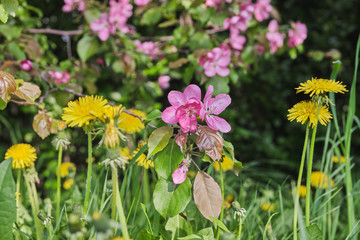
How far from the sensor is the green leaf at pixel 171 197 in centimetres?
68

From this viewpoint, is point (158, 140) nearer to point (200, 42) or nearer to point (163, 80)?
point (200, 42)

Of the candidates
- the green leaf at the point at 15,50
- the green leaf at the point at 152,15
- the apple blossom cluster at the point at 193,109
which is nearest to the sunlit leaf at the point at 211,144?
the apple blossom cluster at the point at 193,109

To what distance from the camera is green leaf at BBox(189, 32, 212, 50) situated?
1608mm

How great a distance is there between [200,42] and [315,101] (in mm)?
988

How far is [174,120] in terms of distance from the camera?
0.70m

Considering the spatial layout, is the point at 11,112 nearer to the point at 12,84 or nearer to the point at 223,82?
the point at 223,82

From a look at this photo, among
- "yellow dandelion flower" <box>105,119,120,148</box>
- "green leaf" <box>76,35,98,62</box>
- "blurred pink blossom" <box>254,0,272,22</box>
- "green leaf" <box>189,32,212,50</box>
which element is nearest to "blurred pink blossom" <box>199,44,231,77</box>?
"green leaf" <box>189,32,212,50</box>

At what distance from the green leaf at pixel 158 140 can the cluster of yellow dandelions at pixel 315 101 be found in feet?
0.72

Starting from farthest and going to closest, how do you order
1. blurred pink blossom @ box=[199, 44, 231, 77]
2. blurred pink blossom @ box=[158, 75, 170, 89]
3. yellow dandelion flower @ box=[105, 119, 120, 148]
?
1. blurred pink blossom @ box=[158, 75, 170, 89]
2. blurred pink blossom @ box=[199, 44, 231, 77]
3. yellow dandelion flower @ box=[105, 119, 120, 148]

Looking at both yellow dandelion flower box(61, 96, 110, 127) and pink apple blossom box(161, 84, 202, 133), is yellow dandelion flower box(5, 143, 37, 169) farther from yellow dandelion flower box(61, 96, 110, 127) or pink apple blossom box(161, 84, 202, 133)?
pink apple blossom box(161, 84, 202, 133)

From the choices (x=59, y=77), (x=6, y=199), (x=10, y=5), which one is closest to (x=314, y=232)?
(x=6, y=199)

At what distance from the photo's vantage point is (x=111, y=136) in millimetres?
594

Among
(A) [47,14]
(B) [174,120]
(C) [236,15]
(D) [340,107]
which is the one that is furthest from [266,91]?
(B) [174,120]

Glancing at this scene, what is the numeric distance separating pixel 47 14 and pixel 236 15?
1.09 m
